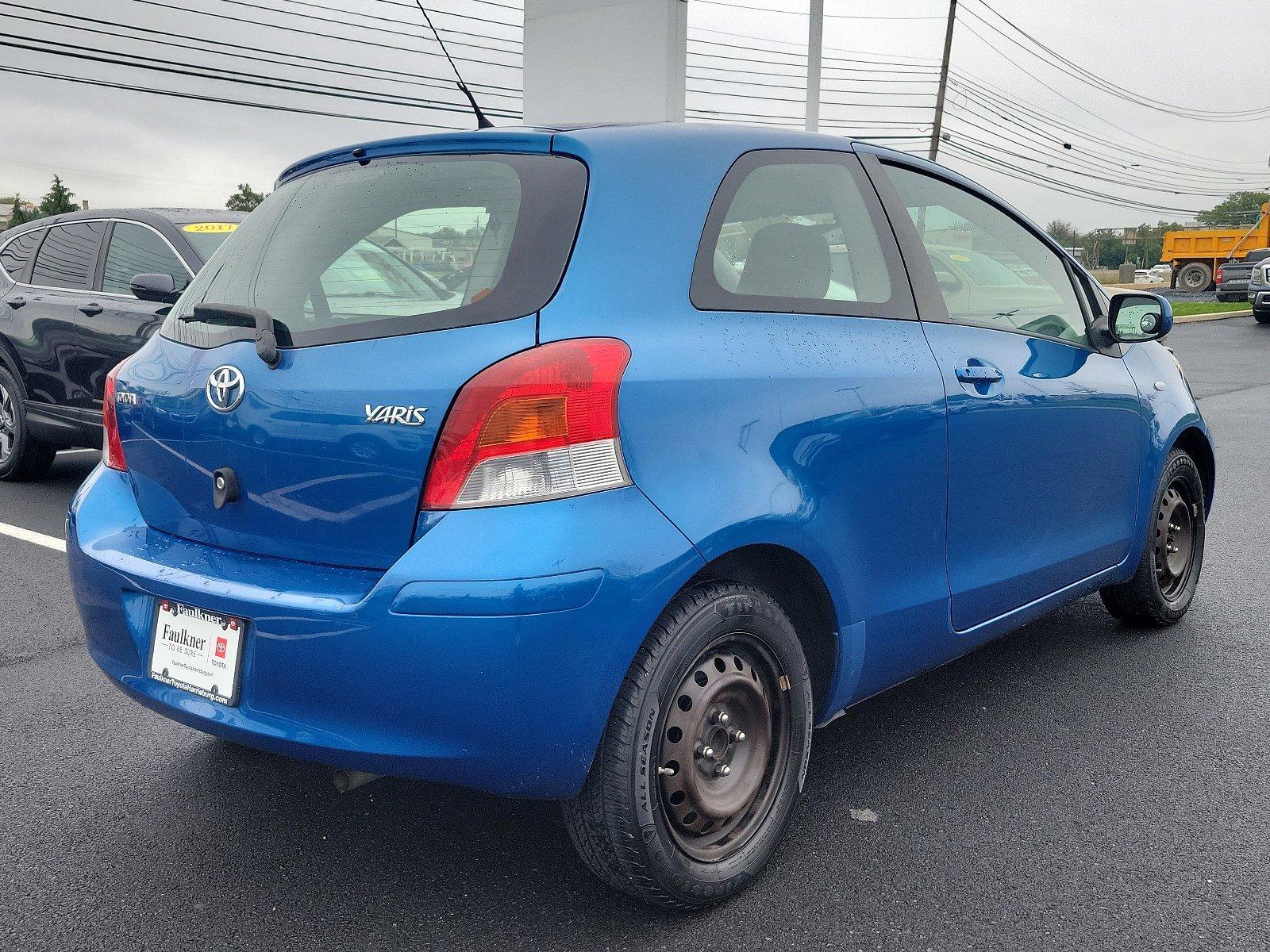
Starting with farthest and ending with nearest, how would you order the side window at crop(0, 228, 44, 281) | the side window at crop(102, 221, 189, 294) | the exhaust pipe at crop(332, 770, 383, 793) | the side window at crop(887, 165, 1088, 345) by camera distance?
1. the side window at crop(0, 228, 44, 281)
2. the side window at crop(102, 221, 189, 294)
3. the side window at crop(887, 165, 1088, 345)
4. the exhaust pipe at crop(332, 770, 383, 793)

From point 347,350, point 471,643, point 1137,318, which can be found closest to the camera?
point 471,643

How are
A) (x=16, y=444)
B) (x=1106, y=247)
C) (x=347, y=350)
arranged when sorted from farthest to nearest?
(x=1106, y=247) → (x=16, y=444) → (x=347, y=350)

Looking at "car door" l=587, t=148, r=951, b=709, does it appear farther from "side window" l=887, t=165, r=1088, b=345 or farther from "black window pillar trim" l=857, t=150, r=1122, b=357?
"side window" l=887, t=165, r=1088, b=345

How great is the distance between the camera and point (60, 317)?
7086 mm

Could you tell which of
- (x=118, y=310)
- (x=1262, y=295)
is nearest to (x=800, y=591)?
(x=118, y=310)

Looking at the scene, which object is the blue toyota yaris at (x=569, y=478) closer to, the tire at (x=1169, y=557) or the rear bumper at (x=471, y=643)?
the rear bumper at (x=471, y=643)

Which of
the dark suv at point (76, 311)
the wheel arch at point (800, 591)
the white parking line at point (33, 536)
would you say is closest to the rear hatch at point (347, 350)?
the wheel arch at point (800, 591)

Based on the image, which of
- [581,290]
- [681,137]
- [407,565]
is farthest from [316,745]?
[681,137]

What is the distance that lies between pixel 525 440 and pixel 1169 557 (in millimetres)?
3196

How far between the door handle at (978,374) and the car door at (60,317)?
5.63 m

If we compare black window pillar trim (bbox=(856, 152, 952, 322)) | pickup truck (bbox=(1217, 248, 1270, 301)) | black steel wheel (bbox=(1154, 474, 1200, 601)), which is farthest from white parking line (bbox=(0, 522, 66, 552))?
pickup truck (bbox=(1217, 248, 1270, 301))

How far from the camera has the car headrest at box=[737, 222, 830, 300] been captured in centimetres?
261

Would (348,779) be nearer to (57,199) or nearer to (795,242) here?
(795,242)

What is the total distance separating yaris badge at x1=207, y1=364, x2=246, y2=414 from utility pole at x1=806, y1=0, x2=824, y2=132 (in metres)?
13.4
